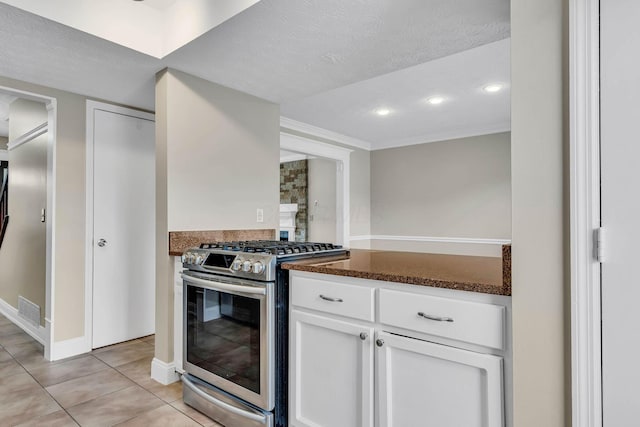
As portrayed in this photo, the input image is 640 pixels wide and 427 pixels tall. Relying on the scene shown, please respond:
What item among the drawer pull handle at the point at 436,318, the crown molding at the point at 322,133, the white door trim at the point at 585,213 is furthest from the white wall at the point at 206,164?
the white door trim at the point at 585,213

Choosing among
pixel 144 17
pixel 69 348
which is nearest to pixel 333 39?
pixel 144 17

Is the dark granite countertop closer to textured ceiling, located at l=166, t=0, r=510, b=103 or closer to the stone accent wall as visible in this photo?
textured ceiling, located at l=166, t=0, r=510, b=103

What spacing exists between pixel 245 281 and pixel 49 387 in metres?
1.66

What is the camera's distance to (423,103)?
12.8ft

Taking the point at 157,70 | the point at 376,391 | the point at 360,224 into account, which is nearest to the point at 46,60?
the point at 157,70

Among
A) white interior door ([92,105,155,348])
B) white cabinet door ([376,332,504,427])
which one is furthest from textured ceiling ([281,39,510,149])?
white cabinet door ([376,332,504,427])

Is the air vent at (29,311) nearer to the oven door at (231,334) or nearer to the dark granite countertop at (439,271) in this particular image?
the oven door at (231,334)

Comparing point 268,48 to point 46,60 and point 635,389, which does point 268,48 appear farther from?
point 635,389

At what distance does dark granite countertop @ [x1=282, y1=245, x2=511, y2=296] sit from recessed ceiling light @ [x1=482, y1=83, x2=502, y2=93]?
2.13 metres

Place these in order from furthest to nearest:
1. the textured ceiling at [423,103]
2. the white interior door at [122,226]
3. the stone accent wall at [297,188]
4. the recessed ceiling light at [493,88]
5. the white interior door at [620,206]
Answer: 1. the stone accent wall at [297,188]
2. the recessed ceiling light at [493,88]
3. the white interior door at [122,226]
4. the textured ceiling at [423,103]
5. the white interior door at [620,206]

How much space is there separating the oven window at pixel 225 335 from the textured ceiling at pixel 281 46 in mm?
1450

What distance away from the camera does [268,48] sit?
223 cm

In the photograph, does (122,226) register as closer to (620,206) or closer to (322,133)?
(322,133)

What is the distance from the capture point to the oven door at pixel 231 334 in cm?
179
